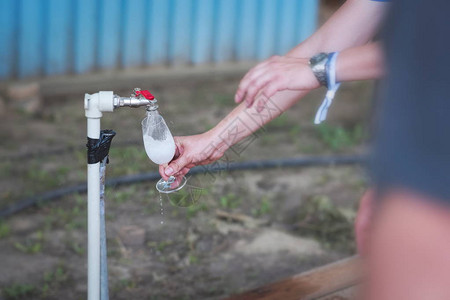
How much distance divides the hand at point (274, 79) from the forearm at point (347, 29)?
1.27 feet

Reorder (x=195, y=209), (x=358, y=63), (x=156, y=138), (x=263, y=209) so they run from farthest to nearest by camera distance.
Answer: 1. (x=263, y=209)
2. (x=195, y=209)
3. (x=156, y=138)
4. (x=358, y=63)

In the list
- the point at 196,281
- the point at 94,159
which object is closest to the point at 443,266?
the point at 94,159

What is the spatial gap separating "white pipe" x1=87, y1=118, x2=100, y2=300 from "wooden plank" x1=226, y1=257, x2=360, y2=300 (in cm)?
75

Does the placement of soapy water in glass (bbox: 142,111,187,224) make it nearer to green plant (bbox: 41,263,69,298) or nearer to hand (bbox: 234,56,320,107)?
hand (bbox: 234,56,320,107)

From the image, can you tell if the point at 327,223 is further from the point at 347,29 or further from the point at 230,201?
the point at 347,29

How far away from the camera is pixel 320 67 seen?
1.97m

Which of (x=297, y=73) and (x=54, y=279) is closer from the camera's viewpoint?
(x=297, y=73)

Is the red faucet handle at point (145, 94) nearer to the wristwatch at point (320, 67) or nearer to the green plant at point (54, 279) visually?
the wristwatch at point (320, 67)

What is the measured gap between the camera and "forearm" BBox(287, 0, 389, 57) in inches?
90.0

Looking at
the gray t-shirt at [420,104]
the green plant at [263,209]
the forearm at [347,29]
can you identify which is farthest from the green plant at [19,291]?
the gray t-shirt at [420,104]

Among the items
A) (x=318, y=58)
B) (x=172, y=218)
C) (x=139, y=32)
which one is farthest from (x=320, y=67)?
(x=139, y=32)

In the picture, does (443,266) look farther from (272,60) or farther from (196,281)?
(196,281)

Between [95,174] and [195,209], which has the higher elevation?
[95,174]

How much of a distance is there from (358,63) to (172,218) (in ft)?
7.61
